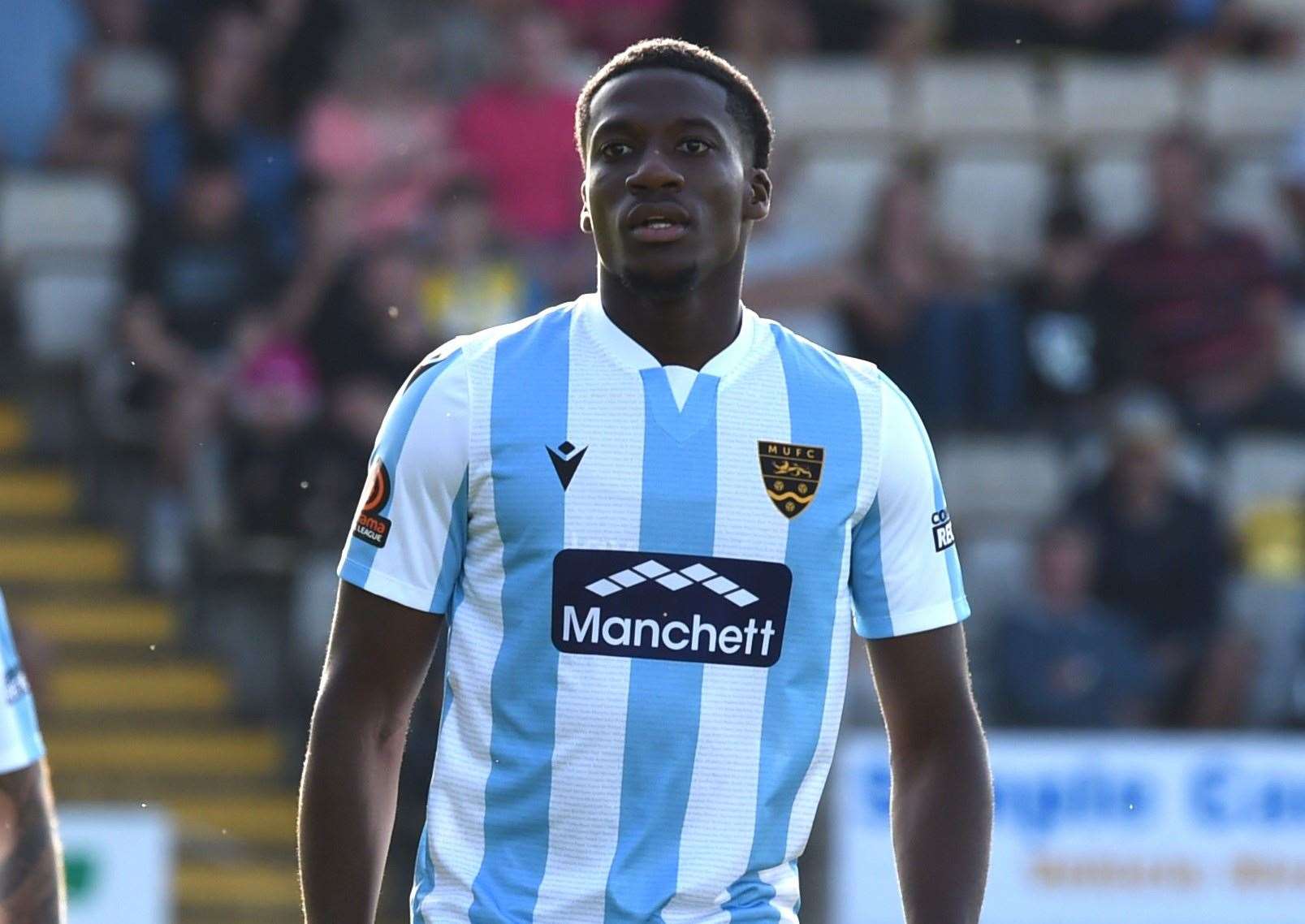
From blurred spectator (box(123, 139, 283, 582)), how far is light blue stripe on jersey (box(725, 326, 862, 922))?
6.54 m

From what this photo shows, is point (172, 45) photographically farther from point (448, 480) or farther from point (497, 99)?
point (448, 480)

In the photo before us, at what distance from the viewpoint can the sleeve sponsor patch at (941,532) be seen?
3.52m

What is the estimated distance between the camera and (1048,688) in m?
9.41

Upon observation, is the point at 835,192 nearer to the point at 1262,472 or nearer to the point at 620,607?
the point at 1262,472

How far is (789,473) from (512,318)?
248 inches

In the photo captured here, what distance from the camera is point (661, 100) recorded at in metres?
3.35

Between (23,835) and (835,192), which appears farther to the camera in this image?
(835,192)

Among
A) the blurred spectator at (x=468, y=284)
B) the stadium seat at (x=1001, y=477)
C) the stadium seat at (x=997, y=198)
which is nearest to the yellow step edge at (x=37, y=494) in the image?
the blurred spectator at (x=468, y=284)

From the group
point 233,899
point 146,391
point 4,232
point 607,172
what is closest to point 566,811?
point 607,172

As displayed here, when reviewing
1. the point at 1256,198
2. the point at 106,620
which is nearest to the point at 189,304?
the point at 106,620

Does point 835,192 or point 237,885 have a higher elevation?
point 835,192

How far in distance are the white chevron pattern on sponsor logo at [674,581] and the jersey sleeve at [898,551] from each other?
21 centimetres

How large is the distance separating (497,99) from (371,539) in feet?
23.2

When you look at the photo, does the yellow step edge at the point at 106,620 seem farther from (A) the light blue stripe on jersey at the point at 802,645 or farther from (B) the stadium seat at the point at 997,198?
(A) the light blue stripe on jersey at the point at 802,645
